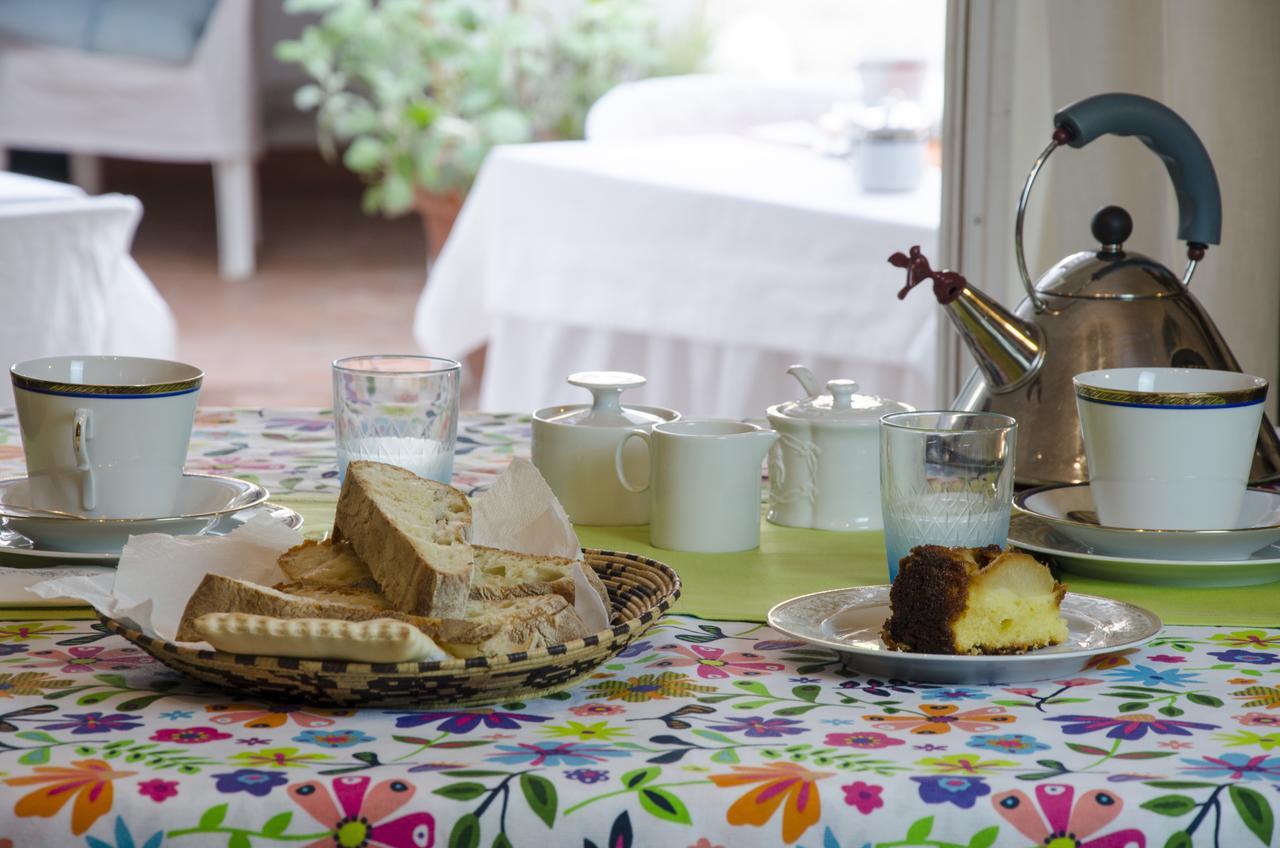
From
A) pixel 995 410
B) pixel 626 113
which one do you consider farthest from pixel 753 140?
pixel 995 410

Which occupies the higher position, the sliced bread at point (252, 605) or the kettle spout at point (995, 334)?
the kettle spout at point (995, 334)

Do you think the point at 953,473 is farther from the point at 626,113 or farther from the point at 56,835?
the point at 626,113

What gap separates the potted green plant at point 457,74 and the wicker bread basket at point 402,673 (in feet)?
11.5

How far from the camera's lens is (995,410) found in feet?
3.16

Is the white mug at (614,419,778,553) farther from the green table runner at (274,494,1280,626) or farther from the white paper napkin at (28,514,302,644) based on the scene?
the white paper napkin at (28,514,302,644)

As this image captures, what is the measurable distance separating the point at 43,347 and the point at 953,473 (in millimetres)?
2231

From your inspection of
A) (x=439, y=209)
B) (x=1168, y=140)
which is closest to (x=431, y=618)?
(x=1168, y=140)

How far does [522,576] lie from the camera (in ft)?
2.24

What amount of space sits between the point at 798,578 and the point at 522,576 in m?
0.19

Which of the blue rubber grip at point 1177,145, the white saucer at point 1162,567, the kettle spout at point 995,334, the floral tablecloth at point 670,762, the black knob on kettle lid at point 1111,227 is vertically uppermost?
the blue rubber grip at point 1177,145

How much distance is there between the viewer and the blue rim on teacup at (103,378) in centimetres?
80

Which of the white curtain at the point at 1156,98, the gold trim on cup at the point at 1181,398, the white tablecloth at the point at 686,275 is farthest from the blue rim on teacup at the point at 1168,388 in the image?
the white tablecloth at the point at 686,275

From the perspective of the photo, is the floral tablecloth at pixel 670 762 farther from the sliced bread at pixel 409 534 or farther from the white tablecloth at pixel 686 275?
the white tablecloth at pixel 686 275

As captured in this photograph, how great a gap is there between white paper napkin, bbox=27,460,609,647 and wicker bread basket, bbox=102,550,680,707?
0.08 ft
